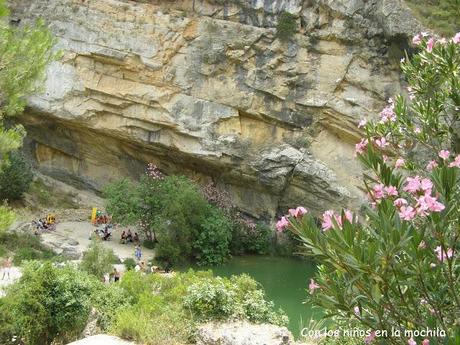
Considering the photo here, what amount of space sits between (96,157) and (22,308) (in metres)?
21.4

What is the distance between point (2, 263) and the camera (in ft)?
46.1

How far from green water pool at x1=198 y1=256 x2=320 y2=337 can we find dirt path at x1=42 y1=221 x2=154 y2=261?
3731 millimetres

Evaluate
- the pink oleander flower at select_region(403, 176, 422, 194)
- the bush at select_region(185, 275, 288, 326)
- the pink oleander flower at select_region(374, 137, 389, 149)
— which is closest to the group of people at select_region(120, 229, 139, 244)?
the bush at select_region(185, 275, 288, 326)

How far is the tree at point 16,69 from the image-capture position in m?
6.14

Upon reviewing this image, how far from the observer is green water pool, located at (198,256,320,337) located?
15.9m

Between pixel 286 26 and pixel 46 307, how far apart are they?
63.8 ft

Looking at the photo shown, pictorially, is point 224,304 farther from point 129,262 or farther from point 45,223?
point 45,223

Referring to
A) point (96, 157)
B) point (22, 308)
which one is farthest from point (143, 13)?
point (22, 308)

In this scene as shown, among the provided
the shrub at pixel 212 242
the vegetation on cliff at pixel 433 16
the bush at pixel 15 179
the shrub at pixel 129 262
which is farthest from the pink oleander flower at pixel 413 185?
the bush at pixel 15 179

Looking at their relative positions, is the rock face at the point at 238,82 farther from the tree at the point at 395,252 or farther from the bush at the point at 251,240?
the tree at the point at 395,252

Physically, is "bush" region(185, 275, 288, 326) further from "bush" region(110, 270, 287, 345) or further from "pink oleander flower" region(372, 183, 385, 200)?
"pink oleander flower" region(372, 183, 385, 200)

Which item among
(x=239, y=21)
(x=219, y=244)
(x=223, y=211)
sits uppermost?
(x=239, y=21)

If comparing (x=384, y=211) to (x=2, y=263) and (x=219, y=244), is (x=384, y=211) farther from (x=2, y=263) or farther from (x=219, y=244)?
(x=219, y=244)

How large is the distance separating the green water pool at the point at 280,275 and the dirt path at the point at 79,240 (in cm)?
373
